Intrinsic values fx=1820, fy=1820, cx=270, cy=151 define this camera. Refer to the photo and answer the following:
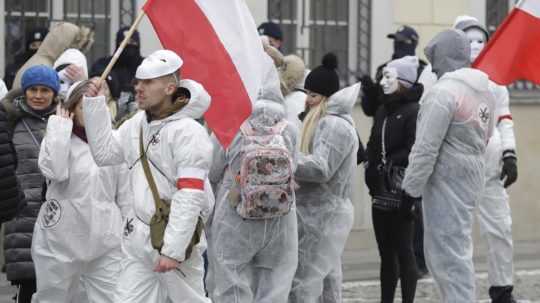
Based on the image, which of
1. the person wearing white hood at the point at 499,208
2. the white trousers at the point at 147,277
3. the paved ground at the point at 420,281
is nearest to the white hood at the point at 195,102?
the white trousers at the point at 147,277

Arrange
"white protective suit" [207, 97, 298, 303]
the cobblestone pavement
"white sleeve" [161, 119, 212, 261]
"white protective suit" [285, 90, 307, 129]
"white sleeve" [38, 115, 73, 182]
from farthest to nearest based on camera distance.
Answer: the cobblestone pavement → "white protective suit" [285, 90, 307, 129] → "white protective suit" [207, 97, 298, 303] → "white sleeve" [38, 115, 73, 182] → "white sleeve" [161, 119, 212, 261]

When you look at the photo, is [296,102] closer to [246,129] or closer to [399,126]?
[399,126]

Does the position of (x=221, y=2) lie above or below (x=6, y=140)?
above

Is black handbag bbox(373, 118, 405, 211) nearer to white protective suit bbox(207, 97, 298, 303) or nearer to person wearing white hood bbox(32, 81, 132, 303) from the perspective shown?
white protective suit bbox(207, 97, 298, 303)

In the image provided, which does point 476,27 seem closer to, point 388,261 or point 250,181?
point 388,261

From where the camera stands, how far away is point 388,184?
490 inches

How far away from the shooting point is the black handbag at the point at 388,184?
12328mm

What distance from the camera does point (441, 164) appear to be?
434 inches

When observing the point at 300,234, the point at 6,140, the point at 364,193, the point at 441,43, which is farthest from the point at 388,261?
the point at 364,193

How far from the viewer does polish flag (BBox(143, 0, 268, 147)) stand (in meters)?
9.64

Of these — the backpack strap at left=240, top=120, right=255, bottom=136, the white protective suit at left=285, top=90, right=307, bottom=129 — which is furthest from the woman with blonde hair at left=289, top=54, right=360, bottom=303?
the backpack strap at left=240, top=120, right=255, bottom=136

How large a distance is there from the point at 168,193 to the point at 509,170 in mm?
4455

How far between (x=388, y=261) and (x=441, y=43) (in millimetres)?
1888

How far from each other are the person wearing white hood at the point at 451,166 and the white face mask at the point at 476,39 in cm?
239
